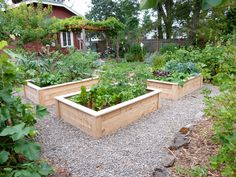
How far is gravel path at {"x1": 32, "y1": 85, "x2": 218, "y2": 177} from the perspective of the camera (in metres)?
2.59

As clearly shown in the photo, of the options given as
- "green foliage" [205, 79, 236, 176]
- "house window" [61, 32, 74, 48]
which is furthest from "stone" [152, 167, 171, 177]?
"house window" [61, 32, 74, 48]

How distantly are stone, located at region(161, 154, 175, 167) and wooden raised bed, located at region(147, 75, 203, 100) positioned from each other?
2.60 meters

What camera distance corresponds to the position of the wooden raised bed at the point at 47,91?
487 cm

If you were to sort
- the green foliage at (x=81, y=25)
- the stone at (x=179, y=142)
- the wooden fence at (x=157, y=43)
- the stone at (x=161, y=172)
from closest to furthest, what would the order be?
the stone at (x=161, y=172) → the stone at (x=179, y=142) → the green foliage at (x=81, y=25) → the wooden fence at (x=157, y=43)

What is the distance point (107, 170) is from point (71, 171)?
0.42 meters

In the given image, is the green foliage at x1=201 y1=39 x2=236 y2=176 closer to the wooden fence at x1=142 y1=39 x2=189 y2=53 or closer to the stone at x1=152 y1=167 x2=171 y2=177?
the stone at x1=152 y1=167 x2=171 y2=177

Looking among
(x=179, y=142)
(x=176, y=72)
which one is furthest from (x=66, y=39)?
(x=179, y=142)

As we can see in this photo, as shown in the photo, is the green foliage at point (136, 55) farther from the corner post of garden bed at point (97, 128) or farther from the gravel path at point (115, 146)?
the corner post of garden bed at point (97, 128)

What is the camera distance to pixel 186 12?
1393 centimetres

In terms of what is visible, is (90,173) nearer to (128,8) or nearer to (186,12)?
(186,12)

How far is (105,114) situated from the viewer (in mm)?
3367

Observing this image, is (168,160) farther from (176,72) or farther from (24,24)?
(24,24)

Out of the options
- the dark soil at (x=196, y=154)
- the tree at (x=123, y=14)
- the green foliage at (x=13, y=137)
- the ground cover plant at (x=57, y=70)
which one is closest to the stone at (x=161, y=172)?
the dark soil at (x=196, y=154)

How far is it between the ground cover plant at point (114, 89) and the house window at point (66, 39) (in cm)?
1157
